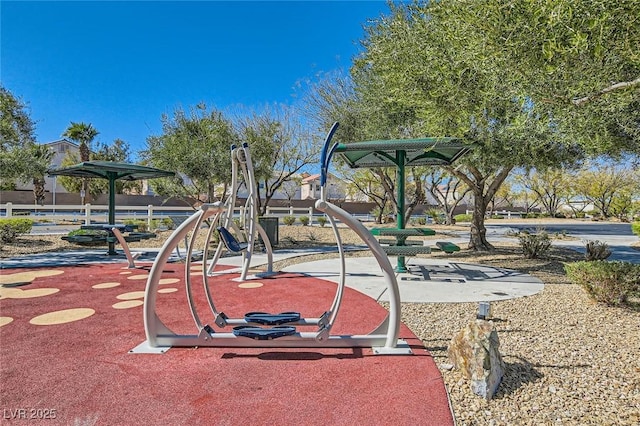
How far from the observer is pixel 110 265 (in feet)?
26.0

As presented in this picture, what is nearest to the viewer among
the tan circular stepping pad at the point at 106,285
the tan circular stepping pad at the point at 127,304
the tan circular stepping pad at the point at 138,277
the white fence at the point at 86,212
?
the tan circular stepping pad at the point at 127,304

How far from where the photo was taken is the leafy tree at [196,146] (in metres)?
10.8

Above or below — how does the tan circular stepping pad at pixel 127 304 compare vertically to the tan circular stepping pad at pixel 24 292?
below

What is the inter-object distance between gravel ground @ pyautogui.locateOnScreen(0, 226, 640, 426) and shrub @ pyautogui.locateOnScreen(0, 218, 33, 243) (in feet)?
40.6

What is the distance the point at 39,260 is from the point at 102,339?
21.7 feet

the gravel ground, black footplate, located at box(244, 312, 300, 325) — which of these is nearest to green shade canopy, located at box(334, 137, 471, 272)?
the gravel ground

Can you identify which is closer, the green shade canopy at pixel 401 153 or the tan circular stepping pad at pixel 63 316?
the tan circular stepping pad at pixel 63 316

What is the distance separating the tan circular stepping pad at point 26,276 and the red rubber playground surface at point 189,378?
1908 mm

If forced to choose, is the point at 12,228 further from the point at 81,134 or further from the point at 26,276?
the point at 81,134

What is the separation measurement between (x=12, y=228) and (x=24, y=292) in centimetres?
766

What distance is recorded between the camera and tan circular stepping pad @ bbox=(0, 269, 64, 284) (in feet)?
20.2

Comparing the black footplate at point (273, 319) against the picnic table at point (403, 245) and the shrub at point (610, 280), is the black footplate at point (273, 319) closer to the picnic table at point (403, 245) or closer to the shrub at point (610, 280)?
the picnic table at point (403, 245)

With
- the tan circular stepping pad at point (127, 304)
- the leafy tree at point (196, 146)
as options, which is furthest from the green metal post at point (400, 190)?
the leafy tree at point (196, 146)

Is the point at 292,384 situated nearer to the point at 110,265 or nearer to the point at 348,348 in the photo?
the point at 348,348
